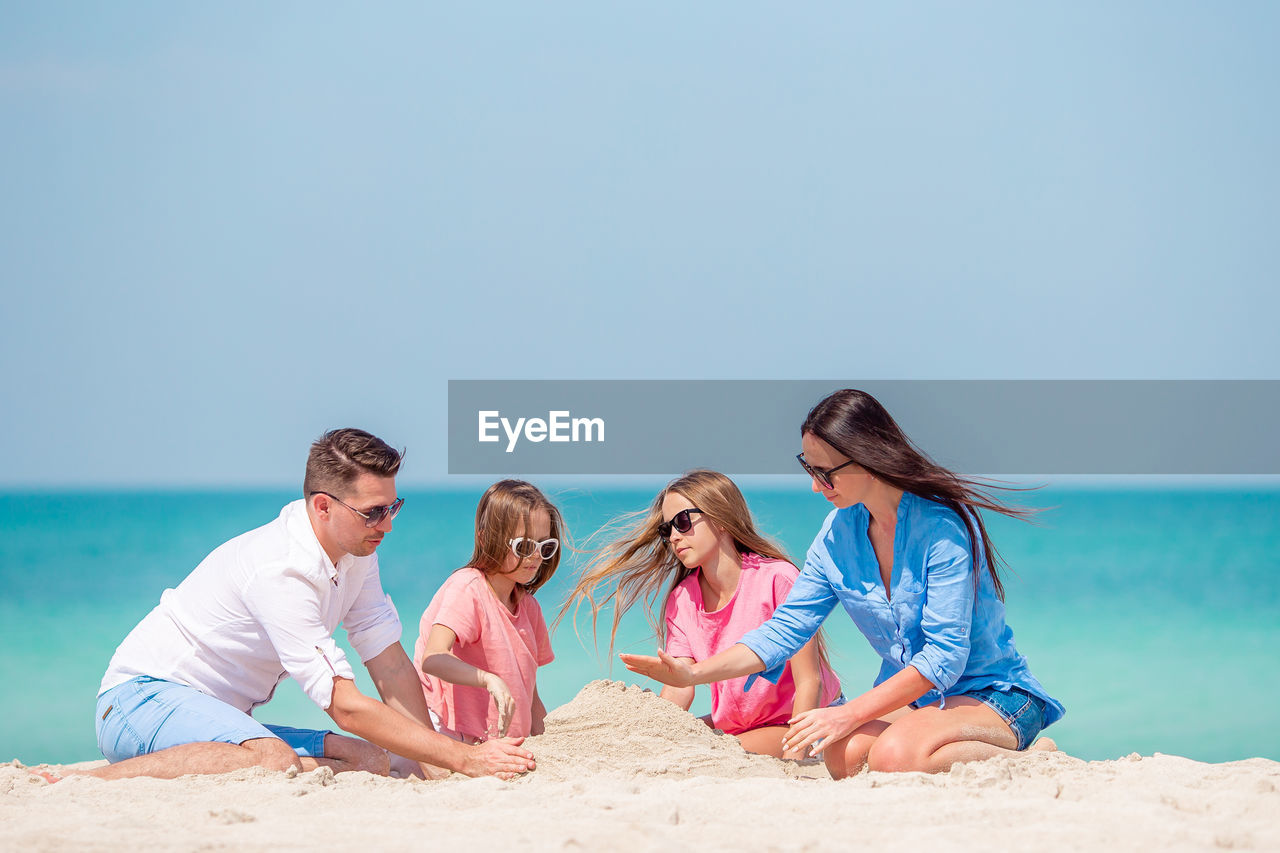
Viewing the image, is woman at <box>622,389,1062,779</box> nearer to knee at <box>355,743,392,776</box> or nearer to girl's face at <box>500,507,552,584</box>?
girl's face at <box>500,507,552,584</box>

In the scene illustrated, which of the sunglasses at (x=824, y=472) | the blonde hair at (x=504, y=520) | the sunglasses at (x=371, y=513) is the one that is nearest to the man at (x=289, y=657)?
the sunglasses at (x=371, y=513)

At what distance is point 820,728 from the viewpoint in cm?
388

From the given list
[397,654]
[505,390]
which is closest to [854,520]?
[397,654]

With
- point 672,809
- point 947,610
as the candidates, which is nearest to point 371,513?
point 672,809

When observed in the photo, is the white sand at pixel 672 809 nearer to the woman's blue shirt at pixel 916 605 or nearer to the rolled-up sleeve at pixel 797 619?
the woman's blue shirt at pixel 916 605

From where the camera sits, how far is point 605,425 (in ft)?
138

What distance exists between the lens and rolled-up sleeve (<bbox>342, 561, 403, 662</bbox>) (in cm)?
454

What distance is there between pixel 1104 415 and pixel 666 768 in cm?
4230

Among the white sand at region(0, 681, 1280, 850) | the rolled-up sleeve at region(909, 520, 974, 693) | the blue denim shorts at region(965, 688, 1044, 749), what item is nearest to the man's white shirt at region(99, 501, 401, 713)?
the white sand at region(0, 681, 1280, 850)

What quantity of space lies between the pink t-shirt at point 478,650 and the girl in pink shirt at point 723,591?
44 centimetres

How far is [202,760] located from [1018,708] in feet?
9.83

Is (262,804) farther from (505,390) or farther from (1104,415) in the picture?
(1104,415)

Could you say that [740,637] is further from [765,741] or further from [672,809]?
[672,809]

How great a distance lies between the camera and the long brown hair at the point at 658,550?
17.1 feet
